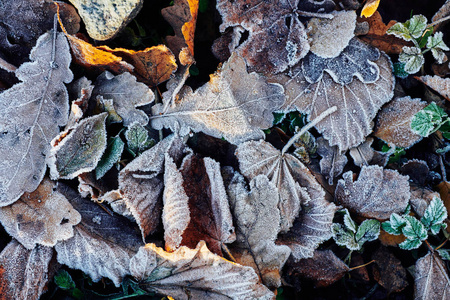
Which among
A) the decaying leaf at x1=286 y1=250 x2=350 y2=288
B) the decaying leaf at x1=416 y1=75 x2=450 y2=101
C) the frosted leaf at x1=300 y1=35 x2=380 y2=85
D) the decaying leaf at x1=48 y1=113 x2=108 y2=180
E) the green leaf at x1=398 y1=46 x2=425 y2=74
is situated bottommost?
the decaying leaf at x1=286 y1=250 x2=350 y2=288

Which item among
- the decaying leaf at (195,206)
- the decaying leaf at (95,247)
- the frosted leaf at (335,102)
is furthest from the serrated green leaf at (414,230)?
the decaying leaf at (95,247)

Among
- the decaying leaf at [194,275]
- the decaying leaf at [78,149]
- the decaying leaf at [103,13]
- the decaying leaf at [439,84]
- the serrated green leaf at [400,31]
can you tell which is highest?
the decaying leaf at [103,13]

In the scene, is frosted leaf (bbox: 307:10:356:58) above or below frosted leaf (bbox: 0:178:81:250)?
above

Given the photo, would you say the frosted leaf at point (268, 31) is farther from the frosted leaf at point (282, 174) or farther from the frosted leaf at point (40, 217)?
the frosted leaf at point (40, 217)

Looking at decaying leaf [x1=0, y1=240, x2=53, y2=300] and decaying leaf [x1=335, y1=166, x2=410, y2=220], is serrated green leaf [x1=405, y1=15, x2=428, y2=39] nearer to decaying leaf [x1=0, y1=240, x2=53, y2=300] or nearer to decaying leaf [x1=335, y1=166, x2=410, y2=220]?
decaying leaf [x1=335, y1=166, x2=410, y2=220]

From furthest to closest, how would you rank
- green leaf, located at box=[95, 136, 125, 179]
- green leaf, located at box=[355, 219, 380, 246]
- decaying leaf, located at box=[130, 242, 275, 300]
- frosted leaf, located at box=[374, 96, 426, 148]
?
frosted leaf, located at box=[374, 96, 426, 148] < green leaf, located at box=[355, 219, 380, 246] < green leaf, located at box=[95, 136, 125, 179] < decaying leaf, located at box=[130, 242, 275, 300]

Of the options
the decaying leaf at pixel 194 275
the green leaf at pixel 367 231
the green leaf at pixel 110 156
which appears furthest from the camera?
the green leaf at pixel 367 231

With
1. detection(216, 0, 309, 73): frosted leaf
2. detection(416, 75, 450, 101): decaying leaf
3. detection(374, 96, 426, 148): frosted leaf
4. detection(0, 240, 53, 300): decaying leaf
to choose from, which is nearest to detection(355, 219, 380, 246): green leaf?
detection(374, 96, 426, 148): frosted leaf

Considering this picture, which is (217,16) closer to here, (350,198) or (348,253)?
(350,198)
